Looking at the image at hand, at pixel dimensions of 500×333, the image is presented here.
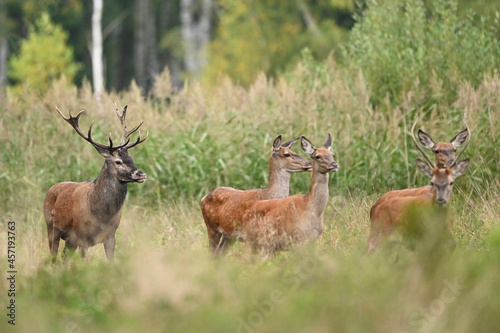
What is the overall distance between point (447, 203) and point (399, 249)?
57 cm

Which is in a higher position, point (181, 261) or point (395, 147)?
point (181, 261)

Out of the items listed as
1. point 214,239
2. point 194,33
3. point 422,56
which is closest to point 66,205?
point 214,239

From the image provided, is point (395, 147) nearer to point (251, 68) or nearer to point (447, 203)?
point (447, 203)

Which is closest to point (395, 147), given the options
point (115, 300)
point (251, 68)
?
point (115, 300)

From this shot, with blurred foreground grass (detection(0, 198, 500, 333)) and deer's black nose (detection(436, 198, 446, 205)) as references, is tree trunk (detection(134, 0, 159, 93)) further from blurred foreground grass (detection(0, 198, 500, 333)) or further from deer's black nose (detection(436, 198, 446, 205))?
blurred foreground grass (detection(0, 198, 500, 333))

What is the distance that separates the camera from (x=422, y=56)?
12.1 m

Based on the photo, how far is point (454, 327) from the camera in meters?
5.03

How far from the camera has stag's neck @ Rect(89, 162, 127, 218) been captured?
26.5 ft

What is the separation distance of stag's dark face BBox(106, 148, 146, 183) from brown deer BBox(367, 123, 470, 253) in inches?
93.1

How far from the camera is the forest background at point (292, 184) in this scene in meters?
5.20

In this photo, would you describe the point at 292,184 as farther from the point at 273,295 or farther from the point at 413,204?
the point at 273,295

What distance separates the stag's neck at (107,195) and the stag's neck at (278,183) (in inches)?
57.1

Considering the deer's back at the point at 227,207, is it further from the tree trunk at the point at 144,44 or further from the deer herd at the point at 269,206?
the tree trunk at the point at 144,44

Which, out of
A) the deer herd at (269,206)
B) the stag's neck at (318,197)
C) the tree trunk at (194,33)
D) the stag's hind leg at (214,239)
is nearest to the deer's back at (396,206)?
the deer herd at (269,206)
